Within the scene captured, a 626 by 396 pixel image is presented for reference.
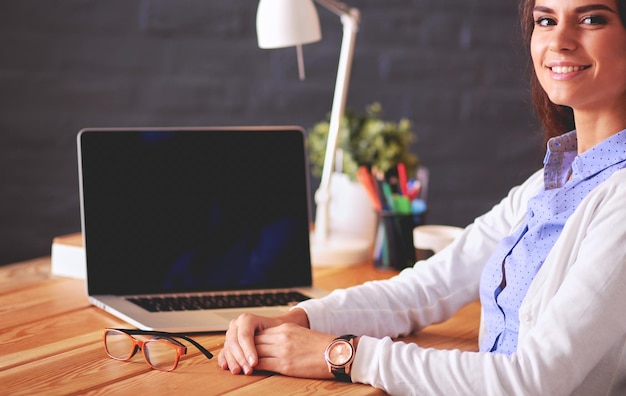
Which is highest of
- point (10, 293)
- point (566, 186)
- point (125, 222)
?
point (566, 186)

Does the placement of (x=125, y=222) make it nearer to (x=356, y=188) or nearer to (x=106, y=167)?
(x=106, y=167)

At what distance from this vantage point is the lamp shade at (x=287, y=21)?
162cm

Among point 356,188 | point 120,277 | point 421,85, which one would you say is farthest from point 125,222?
point 421,85

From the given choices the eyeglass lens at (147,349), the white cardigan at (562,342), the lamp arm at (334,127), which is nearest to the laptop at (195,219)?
the eyeglass lens at (147,349)

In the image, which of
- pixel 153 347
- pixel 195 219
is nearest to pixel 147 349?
pixel 153 347

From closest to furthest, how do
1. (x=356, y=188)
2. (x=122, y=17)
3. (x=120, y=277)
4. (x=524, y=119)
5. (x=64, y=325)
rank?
(x=64, y=325) < (x=120, y=277) < (x=356, y=188) < (x=122, y=17) < (x=524, y=119)

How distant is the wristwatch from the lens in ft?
3.49

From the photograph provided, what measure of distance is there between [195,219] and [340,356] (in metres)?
0.49

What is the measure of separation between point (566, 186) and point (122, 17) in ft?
5.59

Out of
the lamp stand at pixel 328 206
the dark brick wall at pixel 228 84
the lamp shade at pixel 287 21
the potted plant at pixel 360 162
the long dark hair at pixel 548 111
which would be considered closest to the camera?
the long dark hair at pixel 548 111

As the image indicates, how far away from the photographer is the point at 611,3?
1139 millimetres

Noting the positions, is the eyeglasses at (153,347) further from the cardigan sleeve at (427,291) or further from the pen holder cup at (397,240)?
the pen holder cup at (397,240)

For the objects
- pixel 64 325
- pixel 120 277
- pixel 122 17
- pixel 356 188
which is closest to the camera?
pixel 64 325

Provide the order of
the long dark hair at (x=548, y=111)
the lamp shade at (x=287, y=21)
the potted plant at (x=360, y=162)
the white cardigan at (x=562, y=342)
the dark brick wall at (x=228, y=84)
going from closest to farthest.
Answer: the white cardigan at (x=562, y=342), the long dark hair at (x=548, y=111), the lamp shade at (x=287, y=21), the potted plant at (x=360, y=162), the dark brick wall at (x=228, y=84)
